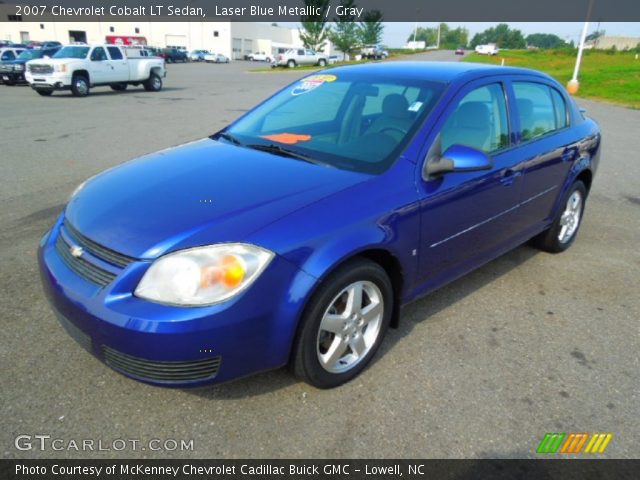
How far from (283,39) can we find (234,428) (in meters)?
101

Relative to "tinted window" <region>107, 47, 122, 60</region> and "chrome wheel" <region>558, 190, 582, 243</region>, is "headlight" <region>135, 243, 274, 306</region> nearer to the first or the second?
"chrome wheel" <region>558, 190, 582, 243</region>

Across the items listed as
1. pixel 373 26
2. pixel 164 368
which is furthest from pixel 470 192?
pixel 373 26

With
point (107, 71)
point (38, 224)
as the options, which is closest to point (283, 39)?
point (107, 71)

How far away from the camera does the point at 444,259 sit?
308 cm

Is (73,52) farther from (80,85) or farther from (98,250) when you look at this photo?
(98,250)

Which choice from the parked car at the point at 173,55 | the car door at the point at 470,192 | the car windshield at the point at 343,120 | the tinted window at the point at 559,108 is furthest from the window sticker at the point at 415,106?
the parked car at the point at 173,55

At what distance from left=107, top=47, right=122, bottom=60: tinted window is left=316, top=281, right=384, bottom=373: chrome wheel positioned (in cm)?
1959

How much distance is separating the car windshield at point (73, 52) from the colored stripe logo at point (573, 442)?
64.9 feet

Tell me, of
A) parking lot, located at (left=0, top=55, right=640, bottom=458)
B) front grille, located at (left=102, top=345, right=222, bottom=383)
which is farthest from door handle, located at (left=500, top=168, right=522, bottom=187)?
front grille, located at (left=102, top=345, right=222, bottom=383)

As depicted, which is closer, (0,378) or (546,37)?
(0,378)

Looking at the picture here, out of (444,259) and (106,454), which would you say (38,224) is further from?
(444,259)

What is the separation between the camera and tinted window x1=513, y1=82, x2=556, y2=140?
3.65 m

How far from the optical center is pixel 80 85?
17.6 meters

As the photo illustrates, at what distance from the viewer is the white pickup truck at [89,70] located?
16938 mm
